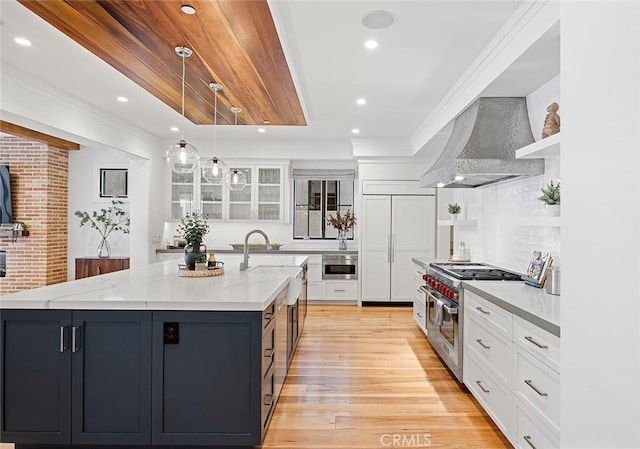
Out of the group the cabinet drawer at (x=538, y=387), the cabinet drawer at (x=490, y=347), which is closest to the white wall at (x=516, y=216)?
the cabinet drawer at (x=490, y=347)

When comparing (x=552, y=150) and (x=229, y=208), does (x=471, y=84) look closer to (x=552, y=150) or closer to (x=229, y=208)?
(x=552, y=150)

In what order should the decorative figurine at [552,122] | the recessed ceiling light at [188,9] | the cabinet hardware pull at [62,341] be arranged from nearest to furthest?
the cabinet hardware pull at [62,341] → the recessed ceiling light at [188,9] → the decorative figurine at [552,122]

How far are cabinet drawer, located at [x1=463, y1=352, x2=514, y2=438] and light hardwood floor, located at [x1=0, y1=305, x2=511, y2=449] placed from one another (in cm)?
14

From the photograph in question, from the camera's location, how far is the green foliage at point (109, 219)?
6.49 m

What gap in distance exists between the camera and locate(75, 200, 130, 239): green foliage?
6.49m

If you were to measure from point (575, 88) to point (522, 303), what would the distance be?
1.68m

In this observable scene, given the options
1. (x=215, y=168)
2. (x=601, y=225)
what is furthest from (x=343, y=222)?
(x=601, y=225)

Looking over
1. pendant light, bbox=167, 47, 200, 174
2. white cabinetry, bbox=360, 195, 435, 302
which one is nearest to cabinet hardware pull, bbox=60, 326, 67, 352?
pendant light, bbox=167, 47, 200, 174

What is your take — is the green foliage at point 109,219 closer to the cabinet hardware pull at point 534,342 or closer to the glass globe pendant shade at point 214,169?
the glass globe pendant shade at point 214,169

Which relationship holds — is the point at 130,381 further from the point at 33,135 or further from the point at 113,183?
the point at 113,183

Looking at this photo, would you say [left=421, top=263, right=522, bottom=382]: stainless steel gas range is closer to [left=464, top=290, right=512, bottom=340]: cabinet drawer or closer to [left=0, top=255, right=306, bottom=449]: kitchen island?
[left=464, top=290, right=512, bottom=340]: cabinet drawer

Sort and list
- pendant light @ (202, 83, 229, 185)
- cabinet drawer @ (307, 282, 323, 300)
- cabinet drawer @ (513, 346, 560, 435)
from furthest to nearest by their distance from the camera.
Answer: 1. cabinet drawer @ (307, 282, 323, 300)
2. pendant light @ (202, 83, 229, 185)
3. cabinet drawer @ (513, 346, 560, 435)

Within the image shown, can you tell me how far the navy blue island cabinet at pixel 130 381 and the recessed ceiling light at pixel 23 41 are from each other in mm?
2013

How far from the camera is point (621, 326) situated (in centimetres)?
62
